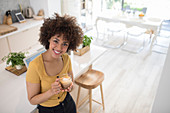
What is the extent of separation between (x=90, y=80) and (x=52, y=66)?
0.95 meters

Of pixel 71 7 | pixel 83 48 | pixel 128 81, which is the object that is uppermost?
pixel 71 7

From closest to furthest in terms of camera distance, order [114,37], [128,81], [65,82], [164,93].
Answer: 1. [65,82]
2. [164,93]
3. [128,81]
4. [114,37]

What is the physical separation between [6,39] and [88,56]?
1.98 metres

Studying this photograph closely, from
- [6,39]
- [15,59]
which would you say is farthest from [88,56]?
[6,39]

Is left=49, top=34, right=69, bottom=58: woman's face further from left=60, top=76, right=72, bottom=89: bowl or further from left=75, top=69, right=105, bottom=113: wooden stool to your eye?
left=75, top=69, right=105, bottom=113: wooden stool

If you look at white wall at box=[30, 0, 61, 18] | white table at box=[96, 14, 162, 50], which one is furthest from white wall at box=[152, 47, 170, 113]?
white wall at box=[30, 0, 61, 18]

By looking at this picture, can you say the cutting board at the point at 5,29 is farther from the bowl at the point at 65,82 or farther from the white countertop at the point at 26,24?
the bowl at the point at 65,82

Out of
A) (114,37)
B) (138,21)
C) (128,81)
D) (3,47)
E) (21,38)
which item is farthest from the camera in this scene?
(114,37)

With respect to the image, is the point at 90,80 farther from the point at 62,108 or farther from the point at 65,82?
the point at 65,82

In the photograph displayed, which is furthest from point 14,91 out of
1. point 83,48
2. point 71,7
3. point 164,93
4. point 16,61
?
point 71,7

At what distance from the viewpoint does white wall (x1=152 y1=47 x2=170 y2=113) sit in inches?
55.2

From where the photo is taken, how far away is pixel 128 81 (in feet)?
10.5

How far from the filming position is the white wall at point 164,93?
4.60 ft

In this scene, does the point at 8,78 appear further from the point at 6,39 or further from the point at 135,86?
the point at 135,86
